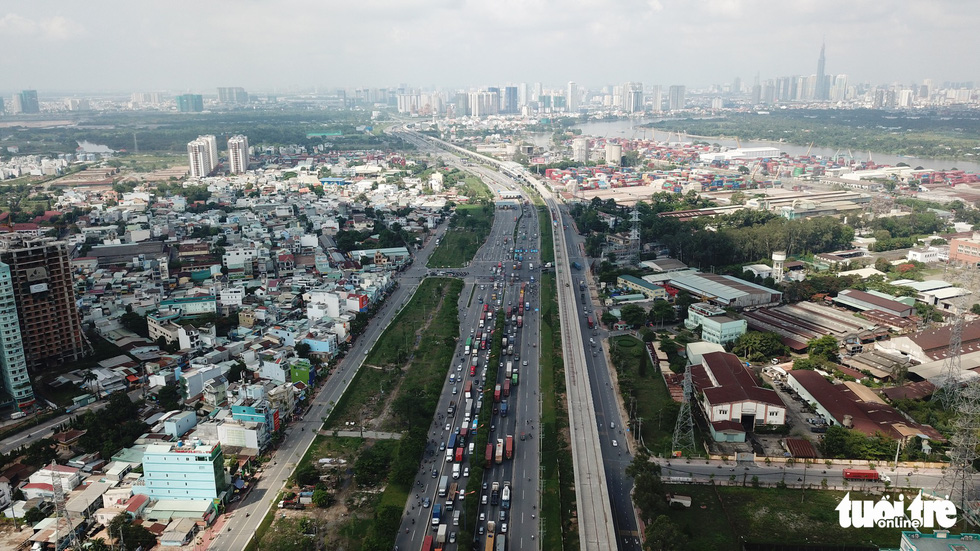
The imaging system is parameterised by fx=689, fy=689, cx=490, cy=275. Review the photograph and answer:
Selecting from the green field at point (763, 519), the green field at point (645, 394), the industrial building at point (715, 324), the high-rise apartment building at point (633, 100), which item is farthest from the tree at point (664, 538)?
the high-rise apartment building at point (633, 100)

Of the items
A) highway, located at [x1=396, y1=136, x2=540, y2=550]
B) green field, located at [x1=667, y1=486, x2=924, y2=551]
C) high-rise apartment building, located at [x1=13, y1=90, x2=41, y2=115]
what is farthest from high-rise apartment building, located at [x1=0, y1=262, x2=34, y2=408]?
high-rise apartment building, located at [x1=13, y1=90, x2=41, y2=115]

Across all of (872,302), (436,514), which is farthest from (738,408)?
(872,302)

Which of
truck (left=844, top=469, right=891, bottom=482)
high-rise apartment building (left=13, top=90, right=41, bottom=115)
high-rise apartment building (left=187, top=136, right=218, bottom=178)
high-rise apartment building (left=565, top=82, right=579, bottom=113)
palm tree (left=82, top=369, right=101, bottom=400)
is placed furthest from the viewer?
high-rise apartment building (left=565, top=82, right=579, bottom=113)

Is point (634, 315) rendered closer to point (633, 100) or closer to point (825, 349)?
point (825, 349)

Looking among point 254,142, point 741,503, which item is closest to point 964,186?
point 741,503

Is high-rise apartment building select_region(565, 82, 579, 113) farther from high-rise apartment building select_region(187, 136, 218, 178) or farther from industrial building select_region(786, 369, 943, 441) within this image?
industrial building select_region(786, 369, 943, 441)
